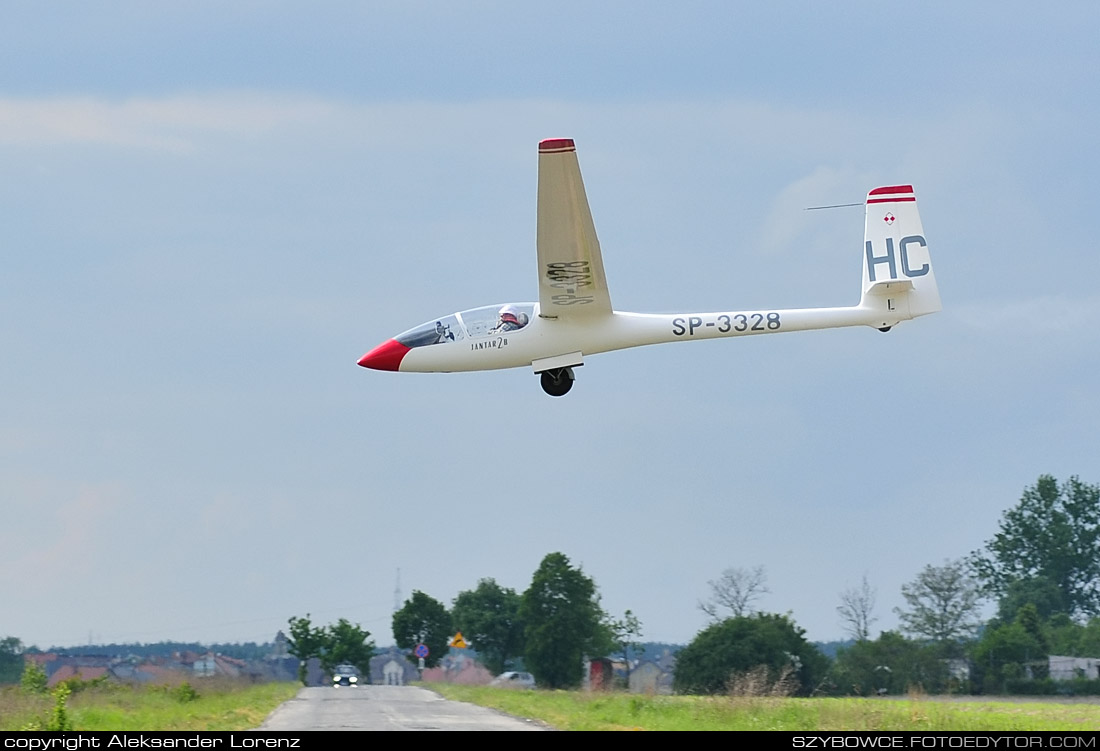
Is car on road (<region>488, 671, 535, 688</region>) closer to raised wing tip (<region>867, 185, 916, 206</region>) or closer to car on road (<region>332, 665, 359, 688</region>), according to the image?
car on road (<region>332, 665, 359, 688</region>)

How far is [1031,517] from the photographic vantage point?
96.4 meters

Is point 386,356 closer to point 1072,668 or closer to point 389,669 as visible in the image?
point 1072,668

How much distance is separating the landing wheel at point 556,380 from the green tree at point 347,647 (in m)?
70.1

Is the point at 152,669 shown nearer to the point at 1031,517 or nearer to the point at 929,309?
the point at 929,309

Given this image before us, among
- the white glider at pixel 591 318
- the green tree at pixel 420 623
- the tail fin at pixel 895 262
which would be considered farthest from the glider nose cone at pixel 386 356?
the green tree at pixel 420 623

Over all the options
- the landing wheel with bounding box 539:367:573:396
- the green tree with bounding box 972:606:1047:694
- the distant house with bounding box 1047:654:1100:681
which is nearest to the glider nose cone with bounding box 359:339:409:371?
the landing wheel with bounding box 539:367:573:396

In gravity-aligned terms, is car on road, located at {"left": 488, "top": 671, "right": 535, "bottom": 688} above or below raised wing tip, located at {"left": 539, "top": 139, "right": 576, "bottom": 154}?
below

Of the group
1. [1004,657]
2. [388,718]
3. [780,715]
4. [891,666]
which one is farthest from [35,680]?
[1004,657]

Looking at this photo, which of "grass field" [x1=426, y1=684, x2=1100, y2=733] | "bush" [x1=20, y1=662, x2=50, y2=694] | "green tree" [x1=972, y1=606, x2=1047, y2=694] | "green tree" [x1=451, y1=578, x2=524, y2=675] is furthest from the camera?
"green tree" [x1=451, y1=578, x2=524, y2=675]

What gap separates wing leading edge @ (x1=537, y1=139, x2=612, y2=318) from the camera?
2738 centimetres

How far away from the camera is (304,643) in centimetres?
9088

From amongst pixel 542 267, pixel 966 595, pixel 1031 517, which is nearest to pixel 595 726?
pixel 542 267

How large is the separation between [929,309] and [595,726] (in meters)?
Result: 12.2

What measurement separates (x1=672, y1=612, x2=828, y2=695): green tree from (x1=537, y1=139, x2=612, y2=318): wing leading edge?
54.7ft
